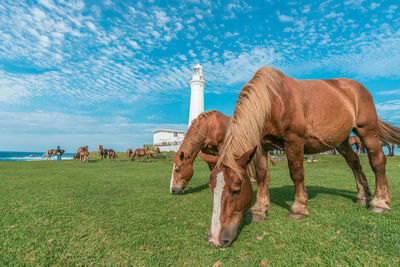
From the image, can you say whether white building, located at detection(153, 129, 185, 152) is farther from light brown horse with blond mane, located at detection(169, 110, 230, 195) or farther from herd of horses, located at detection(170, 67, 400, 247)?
herd of horses, located at detection(170, 67, 400, 247)

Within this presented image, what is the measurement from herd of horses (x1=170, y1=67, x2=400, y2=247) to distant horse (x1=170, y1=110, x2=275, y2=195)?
2147 mm

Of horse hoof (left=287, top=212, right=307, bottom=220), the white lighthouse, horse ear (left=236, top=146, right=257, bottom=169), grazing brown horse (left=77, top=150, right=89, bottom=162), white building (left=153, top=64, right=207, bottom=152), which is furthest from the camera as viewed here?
the white lighthouse

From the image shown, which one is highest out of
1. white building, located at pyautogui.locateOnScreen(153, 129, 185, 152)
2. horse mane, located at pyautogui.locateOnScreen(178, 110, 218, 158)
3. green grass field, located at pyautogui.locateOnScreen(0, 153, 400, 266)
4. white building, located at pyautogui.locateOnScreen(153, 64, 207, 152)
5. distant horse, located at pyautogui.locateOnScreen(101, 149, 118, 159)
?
white building, located at pyautogui.locateOnScreen(153, 64, 207, 152)

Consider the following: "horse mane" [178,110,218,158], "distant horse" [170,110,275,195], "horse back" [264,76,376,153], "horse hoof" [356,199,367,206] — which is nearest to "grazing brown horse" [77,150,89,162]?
"distant horse" [170,110,275,195]

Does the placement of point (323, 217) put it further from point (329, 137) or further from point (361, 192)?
point (361, 192)

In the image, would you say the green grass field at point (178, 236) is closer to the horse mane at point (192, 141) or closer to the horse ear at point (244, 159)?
the horse ear at point (244, 159)

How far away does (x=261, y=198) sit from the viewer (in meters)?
3.61

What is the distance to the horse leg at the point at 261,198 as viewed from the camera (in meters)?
3.42

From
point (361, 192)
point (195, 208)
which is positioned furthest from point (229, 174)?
point (361, 192)

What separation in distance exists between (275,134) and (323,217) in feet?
5.58

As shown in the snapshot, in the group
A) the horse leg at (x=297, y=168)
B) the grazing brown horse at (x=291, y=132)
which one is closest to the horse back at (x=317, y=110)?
the grazing brown horse at (x=291, y=132)

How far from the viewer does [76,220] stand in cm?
334

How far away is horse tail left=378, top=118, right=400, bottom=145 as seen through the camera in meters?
4.66

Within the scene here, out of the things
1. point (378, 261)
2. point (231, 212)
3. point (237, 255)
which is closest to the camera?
point (378, 261)
